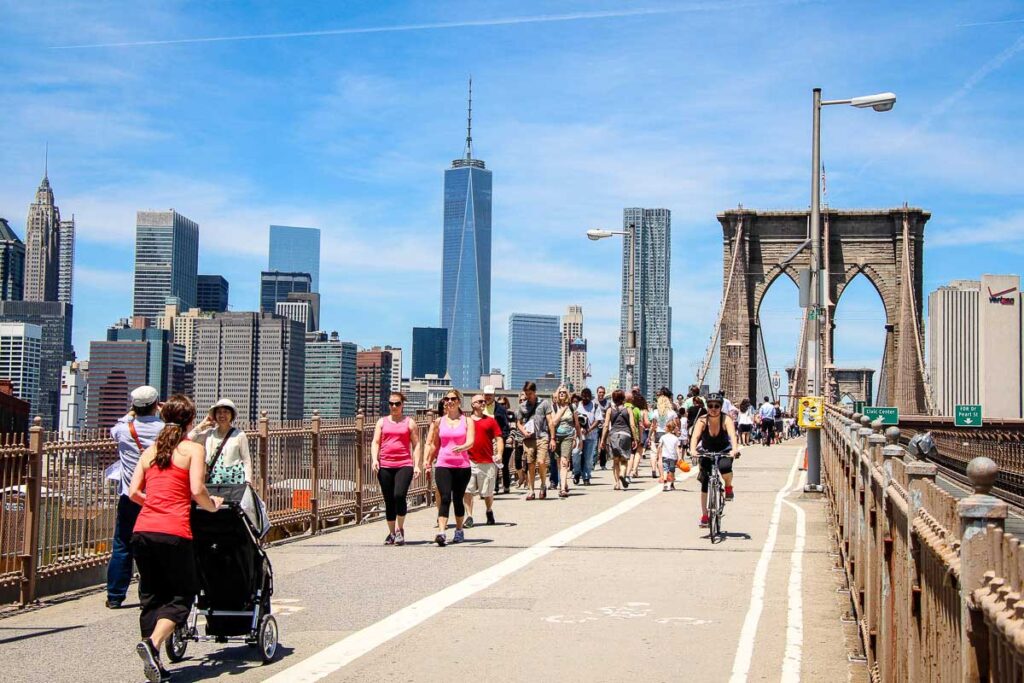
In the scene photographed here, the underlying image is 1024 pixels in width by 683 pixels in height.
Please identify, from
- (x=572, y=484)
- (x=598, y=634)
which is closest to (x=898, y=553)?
(x=598, y=634)

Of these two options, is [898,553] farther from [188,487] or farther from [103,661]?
[103,661]

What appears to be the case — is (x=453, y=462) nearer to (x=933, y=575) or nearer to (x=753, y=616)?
(x=753, y=616)

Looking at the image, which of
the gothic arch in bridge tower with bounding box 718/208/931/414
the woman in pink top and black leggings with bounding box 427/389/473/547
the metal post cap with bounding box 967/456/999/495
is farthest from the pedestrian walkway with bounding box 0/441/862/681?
the gothic arch in bridge tower with bounding box 718/208/931/414

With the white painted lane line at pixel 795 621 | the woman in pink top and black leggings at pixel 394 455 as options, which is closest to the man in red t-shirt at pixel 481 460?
the woman in pink top and black leggings at pixel 394 455

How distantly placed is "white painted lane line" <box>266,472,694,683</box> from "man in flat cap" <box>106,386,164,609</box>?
2.46m

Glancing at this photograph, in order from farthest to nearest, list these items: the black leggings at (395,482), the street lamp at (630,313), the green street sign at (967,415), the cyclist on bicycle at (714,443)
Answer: the green street sign at (967,415)
the street lamp at (630,313)
the cyclist on bicycle at (714,443)
the black leggings at (395,482)

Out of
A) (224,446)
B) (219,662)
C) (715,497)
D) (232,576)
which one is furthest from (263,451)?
→ (232,576)

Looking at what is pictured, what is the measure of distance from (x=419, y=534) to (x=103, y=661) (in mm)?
7672

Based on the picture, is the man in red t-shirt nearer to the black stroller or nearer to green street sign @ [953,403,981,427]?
the black stroller

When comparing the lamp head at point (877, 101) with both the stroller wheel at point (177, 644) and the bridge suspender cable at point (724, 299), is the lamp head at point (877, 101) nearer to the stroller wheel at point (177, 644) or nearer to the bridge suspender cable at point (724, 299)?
the stroller wheel at point (177, 644)

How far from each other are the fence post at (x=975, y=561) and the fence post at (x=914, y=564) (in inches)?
55.1

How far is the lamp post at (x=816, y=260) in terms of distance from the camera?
70.4 feet

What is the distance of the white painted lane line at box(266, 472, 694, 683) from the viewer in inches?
316

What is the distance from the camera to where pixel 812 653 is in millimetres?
8594
